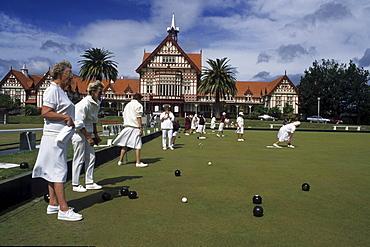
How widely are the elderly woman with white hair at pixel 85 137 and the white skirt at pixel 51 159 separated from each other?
141cm

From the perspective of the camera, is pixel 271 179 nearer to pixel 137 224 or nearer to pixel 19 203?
pixel 137 224

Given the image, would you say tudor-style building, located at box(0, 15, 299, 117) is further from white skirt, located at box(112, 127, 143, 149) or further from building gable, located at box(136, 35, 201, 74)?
white skirt, located at box(112, 127, 143, 149)

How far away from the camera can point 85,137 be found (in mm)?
5684

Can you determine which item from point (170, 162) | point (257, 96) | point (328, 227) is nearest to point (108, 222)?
point (328, 227)

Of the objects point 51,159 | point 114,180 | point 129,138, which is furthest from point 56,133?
point 129,138

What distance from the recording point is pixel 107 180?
23.1 feet

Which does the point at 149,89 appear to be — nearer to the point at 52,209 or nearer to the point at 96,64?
the point at 96,64

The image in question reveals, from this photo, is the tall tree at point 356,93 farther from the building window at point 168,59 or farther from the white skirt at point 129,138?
the white skirt at point 129,138

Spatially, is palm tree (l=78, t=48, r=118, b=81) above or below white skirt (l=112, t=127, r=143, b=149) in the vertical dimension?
above

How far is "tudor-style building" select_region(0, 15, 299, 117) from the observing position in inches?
2459

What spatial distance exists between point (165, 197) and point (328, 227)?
103 inches

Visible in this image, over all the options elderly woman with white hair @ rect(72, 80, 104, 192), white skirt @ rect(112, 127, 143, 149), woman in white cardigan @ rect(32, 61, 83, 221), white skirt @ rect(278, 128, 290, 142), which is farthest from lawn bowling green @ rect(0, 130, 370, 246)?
white skirt @ rect(278, 128, 290, 142)

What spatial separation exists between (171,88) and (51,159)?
5882 centimetres

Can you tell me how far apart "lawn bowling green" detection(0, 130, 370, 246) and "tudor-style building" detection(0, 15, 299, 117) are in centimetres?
5306
